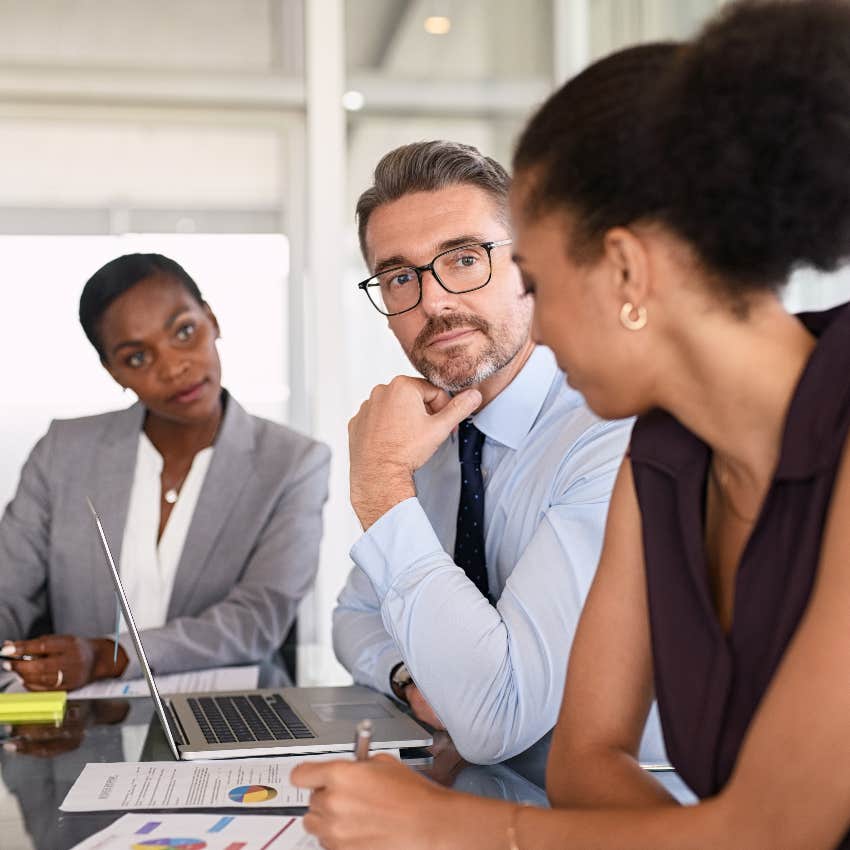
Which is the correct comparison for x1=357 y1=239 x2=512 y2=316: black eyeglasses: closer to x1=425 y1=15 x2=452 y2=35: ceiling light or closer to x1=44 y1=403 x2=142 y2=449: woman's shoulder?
x1=44 y1=403 x2=142 y2=449: woman's shoulder

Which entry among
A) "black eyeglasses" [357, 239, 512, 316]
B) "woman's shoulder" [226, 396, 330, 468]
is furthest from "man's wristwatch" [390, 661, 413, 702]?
"woman's shoulder" [226, 396, 330, 468]

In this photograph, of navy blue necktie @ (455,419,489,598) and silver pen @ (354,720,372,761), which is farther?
navy blue necktie @ (455,419,489,598)

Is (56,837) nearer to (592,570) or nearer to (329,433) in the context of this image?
(592,570)

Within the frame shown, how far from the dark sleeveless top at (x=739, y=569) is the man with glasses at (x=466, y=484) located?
1.45 ft

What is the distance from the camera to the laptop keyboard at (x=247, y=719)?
5.66 ft

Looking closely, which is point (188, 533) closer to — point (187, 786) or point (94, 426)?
point (94, 426)

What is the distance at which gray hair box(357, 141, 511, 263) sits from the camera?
2270mm

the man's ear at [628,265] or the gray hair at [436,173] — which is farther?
the gray hair at [436,173]

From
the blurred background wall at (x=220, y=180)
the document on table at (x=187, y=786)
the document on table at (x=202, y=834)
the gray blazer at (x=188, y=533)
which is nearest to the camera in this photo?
the document on table at (x=202, y=834)

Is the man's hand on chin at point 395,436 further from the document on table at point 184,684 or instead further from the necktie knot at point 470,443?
the document on table at point 184,684

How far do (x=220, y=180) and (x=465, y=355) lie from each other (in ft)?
8.20

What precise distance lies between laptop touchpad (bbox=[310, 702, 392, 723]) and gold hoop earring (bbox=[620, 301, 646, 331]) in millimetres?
943

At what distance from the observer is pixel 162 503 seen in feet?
10.9

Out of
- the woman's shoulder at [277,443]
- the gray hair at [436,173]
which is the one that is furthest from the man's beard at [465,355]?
the woman's shoulder at [277,443]
